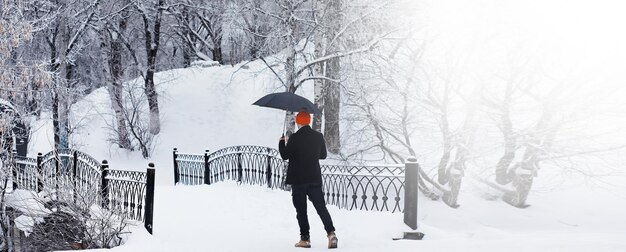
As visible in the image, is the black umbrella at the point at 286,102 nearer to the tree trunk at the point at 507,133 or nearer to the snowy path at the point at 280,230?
the snowy path at the point at 280,230

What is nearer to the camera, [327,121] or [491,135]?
[491,135]

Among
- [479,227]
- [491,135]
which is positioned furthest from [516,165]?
[479,227]

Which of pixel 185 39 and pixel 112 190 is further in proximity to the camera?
pixel 185 39

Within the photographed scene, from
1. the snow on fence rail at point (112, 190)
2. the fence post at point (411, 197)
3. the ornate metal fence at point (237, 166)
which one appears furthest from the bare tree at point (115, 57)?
the fence post at point (411, 197)

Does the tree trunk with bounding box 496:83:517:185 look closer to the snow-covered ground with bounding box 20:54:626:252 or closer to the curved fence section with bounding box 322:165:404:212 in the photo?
the snow-covered ground with bounding box 20:54:626:252

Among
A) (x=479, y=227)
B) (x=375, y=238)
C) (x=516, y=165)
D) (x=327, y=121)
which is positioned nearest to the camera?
(x=375, y=238)

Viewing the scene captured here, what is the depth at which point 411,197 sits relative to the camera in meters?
8.68

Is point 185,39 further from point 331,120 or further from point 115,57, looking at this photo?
point 331,120

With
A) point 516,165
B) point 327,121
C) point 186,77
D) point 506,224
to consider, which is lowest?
point 506,224

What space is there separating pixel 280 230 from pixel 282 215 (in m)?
1.14

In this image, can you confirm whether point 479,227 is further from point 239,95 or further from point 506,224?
point 239,95

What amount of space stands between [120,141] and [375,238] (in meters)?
17.2

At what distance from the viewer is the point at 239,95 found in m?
26.3

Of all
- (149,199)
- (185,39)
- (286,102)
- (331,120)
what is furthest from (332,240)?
(185,39)
